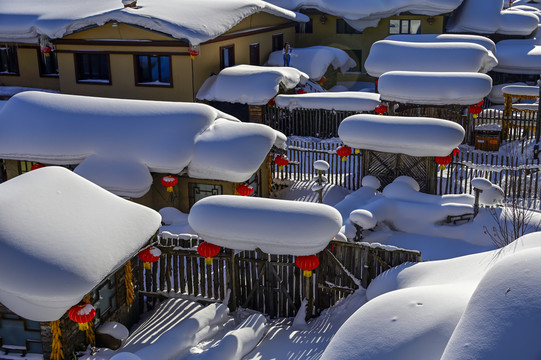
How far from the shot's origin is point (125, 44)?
76.6 feet

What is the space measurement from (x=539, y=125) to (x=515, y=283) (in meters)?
17.2

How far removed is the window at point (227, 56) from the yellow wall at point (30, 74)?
720 centimetres

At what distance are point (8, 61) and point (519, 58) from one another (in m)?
24.0

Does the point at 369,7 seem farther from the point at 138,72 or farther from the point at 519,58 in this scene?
the point at 138,72

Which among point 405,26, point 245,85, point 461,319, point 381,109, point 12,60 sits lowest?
point 381,109

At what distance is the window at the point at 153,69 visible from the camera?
23625mm

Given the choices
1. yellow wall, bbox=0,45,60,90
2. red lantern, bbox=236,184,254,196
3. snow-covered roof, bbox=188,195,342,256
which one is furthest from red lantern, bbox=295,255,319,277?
yellow wall, bbox=0,45,60,90

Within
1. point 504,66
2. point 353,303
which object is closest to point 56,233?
point 353,303

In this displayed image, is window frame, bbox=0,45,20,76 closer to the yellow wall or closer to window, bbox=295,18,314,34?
the yellow wall

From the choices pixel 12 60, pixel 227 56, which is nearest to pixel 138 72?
pixel 227 56

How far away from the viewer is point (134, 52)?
923 inches

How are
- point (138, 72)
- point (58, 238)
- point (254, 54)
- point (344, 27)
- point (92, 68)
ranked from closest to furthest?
point (58, 238) < point (138, 72) < point (92, 68) < point (254, 54) < point (344, 27)

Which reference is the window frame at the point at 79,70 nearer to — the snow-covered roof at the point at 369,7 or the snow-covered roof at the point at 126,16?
the snow-covered roof at the point at 126,16

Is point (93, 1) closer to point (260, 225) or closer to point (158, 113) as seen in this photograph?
point (158, 113)
